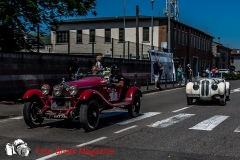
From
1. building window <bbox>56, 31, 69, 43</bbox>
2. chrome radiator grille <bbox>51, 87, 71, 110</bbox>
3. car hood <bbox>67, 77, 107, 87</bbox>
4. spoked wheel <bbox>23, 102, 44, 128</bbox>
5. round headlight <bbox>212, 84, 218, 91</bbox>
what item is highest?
building window <bbox>56, 31, 69, 43</bbox>

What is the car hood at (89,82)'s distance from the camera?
902 centimetres

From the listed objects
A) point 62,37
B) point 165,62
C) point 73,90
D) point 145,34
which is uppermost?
point 145,34

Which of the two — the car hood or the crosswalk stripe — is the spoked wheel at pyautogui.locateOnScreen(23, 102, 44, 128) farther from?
the crosswalk stripe

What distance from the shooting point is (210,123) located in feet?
32.5

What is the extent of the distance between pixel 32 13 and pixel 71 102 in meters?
7.37

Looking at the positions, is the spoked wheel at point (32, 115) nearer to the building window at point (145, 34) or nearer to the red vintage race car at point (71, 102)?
the red vintage race car at point (71, 102)

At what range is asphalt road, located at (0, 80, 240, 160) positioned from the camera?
255 inches

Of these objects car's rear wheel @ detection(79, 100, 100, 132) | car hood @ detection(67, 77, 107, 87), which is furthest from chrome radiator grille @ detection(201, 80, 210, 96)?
car's rear wheel @ detection(79, 100, 100, 132)

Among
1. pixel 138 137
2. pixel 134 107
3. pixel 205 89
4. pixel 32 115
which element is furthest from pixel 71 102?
pixel 205 89

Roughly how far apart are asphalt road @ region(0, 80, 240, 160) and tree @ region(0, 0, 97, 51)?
4171 mm

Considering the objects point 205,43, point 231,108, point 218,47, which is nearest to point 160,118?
point 231,108

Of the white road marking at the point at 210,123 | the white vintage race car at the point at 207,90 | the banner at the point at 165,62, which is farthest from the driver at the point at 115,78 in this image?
the banner at the point at 165,62

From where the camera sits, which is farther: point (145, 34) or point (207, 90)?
point (145, 34)

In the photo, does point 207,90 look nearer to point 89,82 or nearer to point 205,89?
point 205,89
